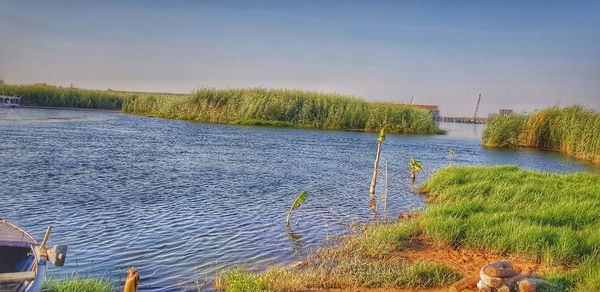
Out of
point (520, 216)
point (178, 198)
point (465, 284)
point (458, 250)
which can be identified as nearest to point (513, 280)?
point (465, 284)

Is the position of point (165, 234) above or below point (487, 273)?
below

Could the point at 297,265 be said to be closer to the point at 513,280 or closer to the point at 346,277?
the point at 346,277

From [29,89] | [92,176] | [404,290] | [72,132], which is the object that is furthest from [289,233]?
[29,89]

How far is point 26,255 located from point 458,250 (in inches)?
302

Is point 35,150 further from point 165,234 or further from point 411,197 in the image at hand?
point 411,197

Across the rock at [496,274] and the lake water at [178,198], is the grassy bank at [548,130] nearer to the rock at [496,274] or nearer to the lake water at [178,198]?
the lake water at [178,198]

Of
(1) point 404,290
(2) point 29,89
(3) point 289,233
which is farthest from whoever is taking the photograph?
(2) point 29,89

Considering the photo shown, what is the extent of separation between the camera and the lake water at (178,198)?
9.35m

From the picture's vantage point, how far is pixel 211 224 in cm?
1168

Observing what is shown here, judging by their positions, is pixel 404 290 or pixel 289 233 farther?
pixel 289 233

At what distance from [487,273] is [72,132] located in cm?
2998

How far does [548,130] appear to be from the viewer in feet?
132

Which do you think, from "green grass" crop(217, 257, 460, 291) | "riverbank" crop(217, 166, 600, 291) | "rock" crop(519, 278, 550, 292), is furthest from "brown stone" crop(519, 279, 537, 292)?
"green grass" crop(217, 257, 460, 291)

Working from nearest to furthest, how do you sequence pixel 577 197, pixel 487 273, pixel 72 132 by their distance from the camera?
pixel 487 273, pixel 577 197, pixel 72 132
